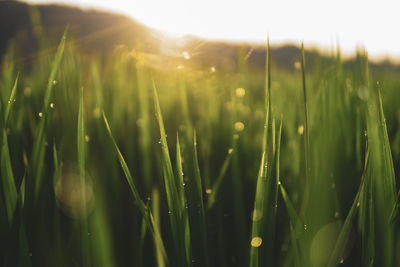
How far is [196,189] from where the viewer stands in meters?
0.32

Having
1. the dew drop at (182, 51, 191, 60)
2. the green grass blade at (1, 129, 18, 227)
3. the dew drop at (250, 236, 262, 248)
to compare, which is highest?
the dew drop at (182, 51, 191, 60)

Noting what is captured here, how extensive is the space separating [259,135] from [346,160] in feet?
0.92

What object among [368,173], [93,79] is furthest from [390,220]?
[93,79]

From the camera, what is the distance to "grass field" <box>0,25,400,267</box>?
298mm

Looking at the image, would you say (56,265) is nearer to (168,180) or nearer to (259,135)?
(168,180)

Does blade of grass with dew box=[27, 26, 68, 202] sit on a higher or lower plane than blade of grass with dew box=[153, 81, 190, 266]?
higher

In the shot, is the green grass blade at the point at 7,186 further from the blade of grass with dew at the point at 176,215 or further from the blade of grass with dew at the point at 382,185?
the blade of grass with dew at the point at 382,185

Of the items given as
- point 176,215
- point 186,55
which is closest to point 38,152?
point 176,215

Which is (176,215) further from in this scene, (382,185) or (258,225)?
(382,185)

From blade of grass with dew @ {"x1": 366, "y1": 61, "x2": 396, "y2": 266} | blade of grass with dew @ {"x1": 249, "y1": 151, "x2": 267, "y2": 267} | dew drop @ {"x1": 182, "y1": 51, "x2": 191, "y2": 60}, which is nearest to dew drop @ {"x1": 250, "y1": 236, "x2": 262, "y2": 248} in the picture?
blade of grass with dew @ {"x1": 249, "y1": 151, "x2": 267, "y2": 267}

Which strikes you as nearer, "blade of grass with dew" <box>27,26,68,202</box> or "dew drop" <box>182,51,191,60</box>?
"blade of grass with dew" <box>27,26,68,202</box>

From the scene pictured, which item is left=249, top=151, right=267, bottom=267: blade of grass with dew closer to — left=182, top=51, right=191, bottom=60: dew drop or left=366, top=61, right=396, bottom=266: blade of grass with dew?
left=366, top=61, right=396, bottom=266: blade of grass with dew

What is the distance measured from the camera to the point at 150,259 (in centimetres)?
41

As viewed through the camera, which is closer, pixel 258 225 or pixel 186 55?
pixel 258 225
